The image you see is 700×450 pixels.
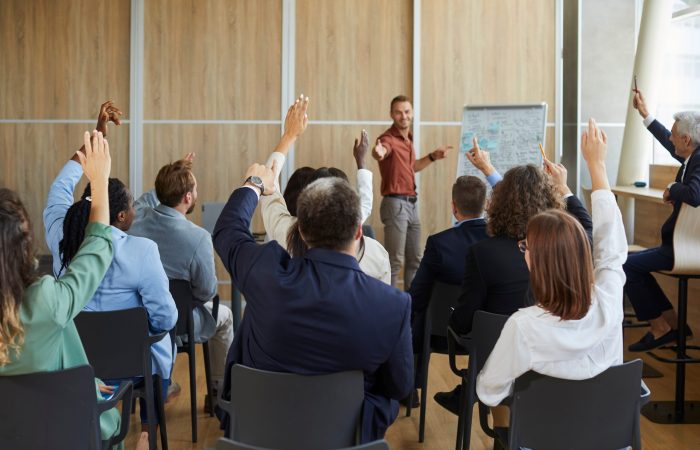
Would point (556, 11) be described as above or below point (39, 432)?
above

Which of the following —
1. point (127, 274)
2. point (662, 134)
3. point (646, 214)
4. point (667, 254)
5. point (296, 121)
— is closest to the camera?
point (296, 121)

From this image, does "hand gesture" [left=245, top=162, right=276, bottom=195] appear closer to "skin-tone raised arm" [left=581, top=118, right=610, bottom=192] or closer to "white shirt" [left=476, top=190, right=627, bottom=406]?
"white shirt" [left=476, top=190, right=627, bottom=406]

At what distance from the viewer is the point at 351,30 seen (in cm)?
673

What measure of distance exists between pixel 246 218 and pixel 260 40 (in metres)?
4.74

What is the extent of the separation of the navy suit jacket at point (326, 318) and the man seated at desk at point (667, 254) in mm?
2587

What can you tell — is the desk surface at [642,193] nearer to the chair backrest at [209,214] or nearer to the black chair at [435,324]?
the black chair at [435,324]

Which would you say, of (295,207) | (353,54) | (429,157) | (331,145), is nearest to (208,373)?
(295,207)

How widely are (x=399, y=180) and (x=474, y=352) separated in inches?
136

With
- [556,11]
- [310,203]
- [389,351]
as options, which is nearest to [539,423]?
[389,351]

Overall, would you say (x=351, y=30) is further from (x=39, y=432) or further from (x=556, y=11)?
(x=39, y=432)

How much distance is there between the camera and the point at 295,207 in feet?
11.6

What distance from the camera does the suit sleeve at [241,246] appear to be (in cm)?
209

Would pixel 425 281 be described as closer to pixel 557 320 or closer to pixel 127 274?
pixel 127 274

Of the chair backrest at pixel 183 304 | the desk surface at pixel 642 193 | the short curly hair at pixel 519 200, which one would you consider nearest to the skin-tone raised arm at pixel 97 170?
the chair backrest at pixel 183 304
